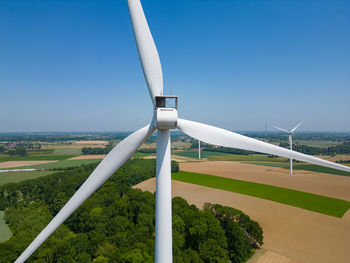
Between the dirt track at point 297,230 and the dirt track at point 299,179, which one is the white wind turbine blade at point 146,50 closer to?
the dirt track at point 297,230

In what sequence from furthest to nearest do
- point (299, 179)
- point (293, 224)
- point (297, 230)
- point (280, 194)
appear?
point (299, 179)
point (280, 194)
point (293, 224)
point (297, 230)

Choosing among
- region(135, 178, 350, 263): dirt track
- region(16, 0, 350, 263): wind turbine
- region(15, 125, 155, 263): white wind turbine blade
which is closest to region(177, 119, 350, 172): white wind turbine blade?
region(16, 0, 350, 263): wind turbine

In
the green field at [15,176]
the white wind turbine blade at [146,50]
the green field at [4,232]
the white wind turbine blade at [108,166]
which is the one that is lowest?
the green field at [15,176]

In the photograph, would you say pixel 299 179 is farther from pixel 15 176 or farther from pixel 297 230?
pixel 15 176

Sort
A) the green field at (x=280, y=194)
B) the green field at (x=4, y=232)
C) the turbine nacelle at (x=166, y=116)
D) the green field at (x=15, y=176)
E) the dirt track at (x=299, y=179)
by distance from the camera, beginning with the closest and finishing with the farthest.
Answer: the turbine nacelle at (x=166, y=116) < the green field at (x=4, y=232) < the green field at (x=280, y=194) < the dirt track at (x=299, y=179) < the green field at (x=15, y=176)

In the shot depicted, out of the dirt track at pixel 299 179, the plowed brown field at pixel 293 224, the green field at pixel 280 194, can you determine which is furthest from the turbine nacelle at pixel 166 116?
the dirt track at pixel 299 179

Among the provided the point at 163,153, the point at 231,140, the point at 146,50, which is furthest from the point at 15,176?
the point at 231,140
